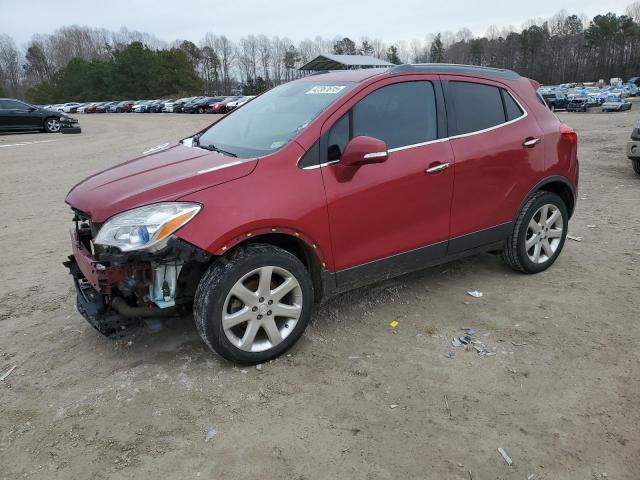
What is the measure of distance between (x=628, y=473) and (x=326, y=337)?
6.40ft

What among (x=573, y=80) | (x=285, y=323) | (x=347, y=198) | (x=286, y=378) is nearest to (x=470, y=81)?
(x=347, y=198)

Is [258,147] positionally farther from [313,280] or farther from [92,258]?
[92,258]

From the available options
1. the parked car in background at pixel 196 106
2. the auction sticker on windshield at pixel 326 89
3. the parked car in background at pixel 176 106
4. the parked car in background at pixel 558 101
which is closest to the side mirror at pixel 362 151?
the auction sticker on windshield at pixel 326 89

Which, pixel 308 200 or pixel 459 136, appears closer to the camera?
pixel 308 200

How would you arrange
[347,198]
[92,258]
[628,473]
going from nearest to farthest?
[628,473] < [92,258] < [347,198]

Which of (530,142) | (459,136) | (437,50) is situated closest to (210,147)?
(459,136)

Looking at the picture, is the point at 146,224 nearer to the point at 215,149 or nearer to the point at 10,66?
the point at 215,149

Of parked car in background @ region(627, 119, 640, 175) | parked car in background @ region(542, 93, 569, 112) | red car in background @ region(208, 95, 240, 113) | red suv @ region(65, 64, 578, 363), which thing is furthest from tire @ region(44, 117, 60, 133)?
parked car in background @ region(542, 93, 569, 112)

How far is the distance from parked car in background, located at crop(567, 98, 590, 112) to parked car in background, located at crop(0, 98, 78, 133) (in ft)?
108

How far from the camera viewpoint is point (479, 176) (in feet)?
13.5

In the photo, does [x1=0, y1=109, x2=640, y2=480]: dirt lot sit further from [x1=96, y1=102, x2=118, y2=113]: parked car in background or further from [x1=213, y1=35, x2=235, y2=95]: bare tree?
[x1=213, y1=35, x2=235, y2=95]: bare tree

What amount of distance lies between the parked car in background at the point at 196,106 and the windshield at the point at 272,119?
4616cm

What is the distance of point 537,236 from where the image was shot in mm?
4719

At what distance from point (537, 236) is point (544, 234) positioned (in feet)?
0.33
